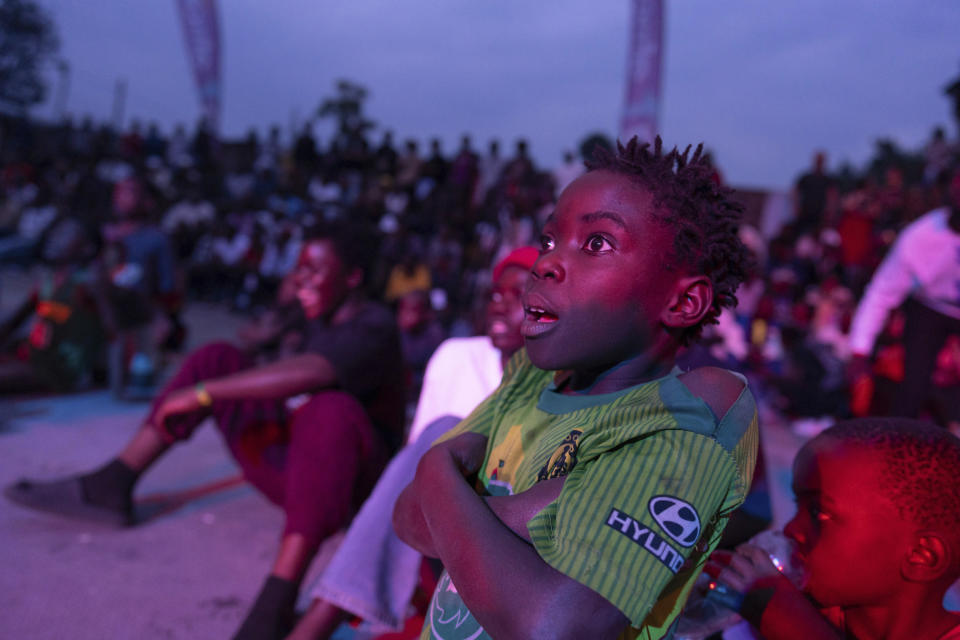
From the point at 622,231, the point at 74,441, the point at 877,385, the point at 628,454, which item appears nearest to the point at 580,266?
the point at 622,231

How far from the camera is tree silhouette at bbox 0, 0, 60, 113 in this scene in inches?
1024

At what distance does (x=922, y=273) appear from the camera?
9.54 ft

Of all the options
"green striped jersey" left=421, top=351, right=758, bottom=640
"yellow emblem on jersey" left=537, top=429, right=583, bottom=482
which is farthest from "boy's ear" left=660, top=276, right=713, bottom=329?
"yellow emblem on jersey" left=537, top=429, right=583, bottom=482

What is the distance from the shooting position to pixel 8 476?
121 inches

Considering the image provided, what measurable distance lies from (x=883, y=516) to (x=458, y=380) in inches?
49.5

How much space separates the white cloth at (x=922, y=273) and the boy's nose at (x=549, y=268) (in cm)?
244

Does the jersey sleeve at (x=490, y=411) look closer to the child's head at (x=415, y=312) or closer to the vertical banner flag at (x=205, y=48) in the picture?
the child's head at (x=415, y=312)

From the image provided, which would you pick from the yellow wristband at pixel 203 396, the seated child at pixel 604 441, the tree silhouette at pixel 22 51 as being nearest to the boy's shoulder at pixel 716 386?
the seated child at pixel 604 441

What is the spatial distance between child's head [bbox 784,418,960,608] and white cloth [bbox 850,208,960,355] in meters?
1.91

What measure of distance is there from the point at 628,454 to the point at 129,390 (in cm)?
469

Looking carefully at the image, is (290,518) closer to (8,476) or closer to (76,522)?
(76,522)

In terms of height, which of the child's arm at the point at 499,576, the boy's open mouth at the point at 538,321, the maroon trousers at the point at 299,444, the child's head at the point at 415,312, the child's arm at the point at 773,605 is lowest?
the child's head at the point at 415,312

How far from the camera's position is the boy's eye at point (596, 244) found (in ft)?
3.44

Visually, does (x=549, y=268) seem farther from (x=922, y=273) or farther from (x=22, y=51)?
(x=22, y=51)
